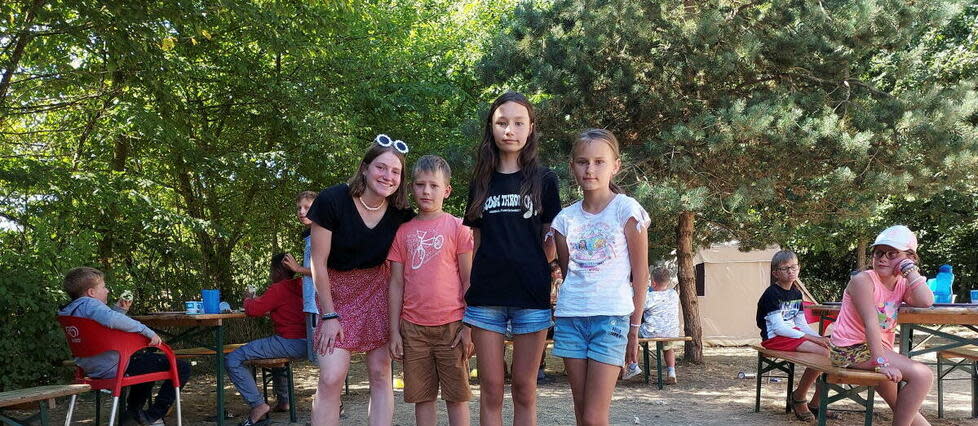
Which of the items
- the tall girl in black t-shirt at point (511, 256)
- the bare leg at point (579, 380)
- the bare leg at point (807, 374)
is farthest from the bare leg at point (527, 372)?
the bare leg at point (807, 374)

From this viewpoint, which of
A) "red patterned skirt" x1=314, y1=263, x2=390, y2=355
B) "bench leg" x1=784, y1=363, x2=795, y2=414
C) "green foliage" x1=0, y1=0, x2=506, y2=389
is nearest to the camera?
"red patterned skirt" x1=314, y1=263, x2=390, y2=355

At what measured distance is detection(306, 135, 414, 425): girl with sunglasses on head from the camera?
3592 millimetres

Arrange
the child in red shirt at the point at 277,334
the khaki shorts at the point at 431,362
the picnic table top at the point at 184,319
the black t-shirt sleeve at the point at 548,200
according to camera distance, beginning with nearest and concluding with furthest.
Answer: the black t-shirt sleeve at the point at 548,200
the khaki shorts at the point at 431,362
the picnic table top at the point at 184,319
the child in red shirt at the point at 277,334

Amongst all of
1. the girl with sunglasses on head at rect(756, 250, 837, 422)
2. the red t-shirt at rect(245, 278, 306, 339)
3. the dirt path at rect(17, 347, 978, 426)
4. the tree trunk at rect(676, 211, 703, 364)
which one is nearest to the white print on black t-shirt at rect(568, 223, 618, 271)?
the dirt path at rect(17, 347, 978, 426)

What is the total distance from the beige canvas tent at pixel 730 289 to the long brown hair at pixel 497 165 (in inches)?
481

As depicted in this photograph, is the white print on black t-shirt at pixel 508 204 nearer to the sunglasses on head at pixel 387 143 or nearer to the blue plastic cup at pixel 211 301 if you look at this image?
the sunglasses on head at pixel 387 143

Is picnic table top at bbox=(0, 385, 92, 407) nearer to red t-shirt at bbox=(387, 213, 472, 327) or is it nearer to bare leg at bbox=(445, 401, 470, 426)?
red t-shirt at bbox=(387, 213, 472, 327)

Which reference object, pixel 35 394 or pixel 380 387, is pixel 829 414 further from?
pixel 35 394

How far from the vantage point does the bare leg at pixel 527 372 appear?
331 centimetres

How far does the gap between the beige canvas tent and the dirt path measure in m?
5.32

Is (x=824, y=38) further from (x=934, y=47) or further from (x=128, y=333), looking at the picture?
(x=934, y=47)

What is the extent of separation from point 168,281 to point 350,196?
7870 mm

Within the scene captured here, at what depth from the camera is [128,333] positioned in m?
4.96

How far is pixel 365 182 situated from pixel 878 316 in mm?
3102
